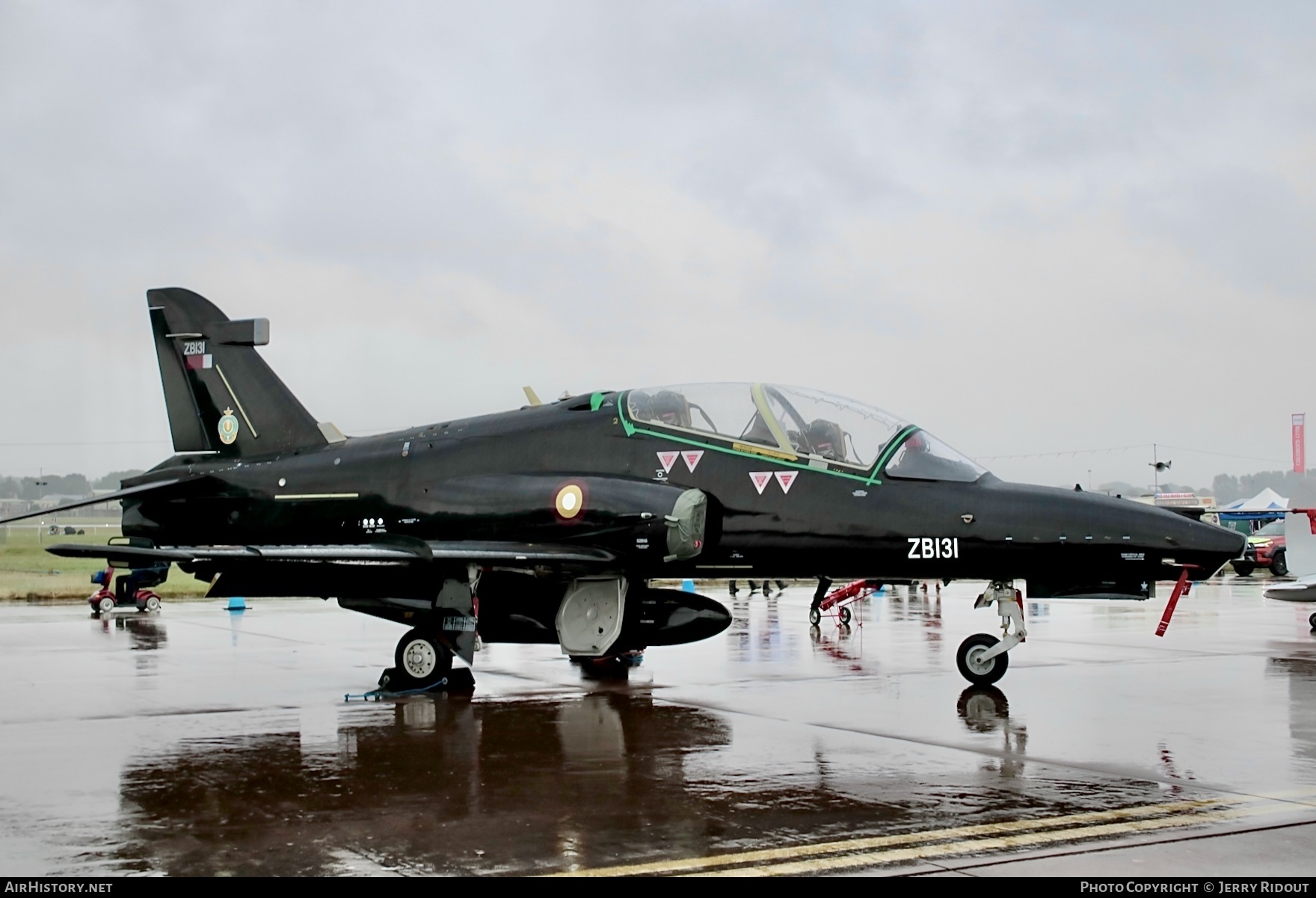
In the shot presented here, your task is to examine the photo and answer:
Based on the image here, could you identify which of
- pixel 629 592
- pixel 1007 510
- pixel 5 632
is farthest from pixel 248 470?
pixel 1007 510

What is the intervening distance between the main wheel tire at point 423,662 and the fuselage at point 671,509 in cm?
133

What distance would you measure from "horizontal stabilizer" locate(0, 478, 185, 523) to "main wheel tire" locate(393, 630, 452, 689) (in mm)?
4464

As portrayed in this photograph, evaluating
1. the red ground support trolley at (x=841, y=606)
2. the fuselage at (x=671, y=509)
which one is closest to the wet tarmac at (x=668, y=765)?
the fuselage at (x=671, y=509)

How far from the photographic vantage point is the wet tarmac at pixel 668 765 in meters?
5.45

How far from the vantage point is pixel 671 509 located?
37.9 feet

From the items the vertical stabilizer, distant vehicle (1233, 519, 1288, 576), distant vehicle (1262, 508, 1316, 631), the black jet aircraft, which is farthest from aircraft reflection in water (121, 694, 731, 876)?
distant vehicle (1233, 519, 1288, 576)

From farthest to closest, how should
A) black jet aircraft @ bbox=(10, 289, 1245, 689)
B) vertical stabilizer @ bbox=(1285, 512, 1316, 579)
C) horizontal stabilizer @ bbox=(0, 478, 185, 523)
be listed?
1. vertical stabilizer @ bbox=(1285, 512, 1316, 579)
2. horizontal stabilizer @ bbox=(0, 478, 185, 523)
3. black jet aircraft @ bbox=(10, 289, 1245, 689)

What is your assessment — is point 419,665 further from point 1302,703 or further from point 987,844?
point 1302,703

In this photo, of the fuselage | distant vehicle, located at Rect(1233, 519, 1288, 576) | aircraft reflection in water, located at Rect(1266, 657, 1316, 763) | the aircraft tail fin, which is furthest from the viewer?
distant vehicle, located at Rect(1233, 519, 1288, 576)

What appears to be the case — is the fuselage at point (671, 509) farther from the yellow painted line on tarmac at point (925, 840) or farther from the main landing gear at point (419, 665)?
the yellow painted line on tarmac at point (925, 840)

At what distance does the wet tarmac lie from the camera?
17.9 ft

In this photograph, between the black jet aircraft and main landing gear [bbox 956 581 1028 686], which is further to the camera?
main landing gear [bbox 956 581 1028 686]

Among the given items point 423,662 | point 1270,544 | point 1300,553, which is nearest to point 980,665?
point 423,662

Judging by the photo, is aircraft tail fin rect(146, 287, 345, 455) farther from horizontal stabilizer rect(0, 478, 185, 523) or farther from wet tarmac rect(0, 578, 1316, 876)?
wet tarmac rect(0, 578, 1316, 876)
